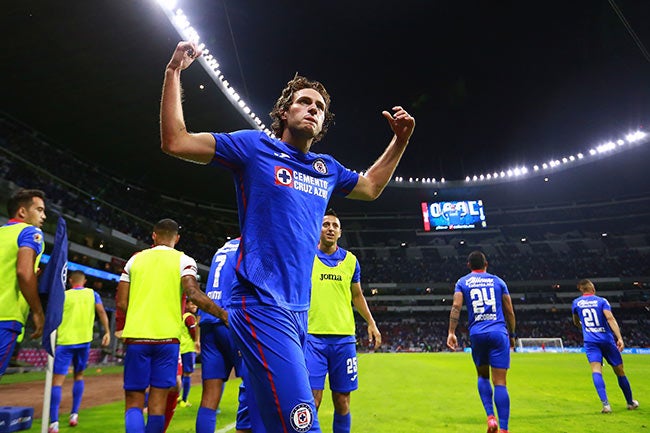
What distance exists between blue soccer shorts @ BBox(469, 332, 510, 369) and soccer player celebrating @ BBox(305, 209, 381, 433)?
2.15 metres

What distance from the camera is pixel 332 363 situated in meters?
4.76

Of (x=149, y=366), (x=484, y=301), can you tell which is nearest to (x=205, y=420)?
(x=149, y=366)

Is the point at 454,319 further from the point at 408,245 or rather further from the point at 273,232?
the point at 408,245

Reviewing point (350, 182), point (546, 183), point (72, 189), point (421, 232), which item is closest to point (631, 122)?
point (546, 183)

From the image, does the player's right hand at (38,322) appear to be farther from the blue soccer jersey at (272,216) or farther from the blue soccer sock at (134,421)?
the blue soccer jersey at (272,216)

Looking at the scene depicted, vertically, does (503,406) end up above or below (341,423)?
below

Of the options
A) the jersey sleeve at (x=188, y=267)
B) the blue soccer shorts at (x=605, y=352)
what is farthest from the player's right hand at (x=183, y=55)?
the blue soccer shorts at (x=605, y=352)

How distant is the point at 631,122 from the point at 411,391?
37427 mm

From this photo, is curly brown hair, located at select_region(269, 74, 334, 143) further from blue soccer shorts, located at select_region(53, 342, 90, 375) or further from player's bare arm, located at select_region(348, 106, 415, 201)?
blue soccer shorts, located at select_region(53, 342, 90, 375)

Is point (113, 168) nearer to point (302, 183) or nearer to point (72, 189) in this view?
point (72, 189)

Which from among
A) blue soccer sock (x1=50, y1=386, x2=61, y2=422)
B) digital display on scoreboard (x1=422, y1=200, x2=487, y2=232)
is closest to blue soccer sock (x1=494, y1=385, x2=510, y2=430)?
blue soccer sock (x1=50, y1=386, x2=61, y2=422)

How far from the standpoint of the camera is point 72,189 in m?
30.7

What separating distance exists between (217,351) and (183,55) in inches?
150

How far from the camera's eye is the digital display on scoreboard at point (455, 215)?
157 ft
